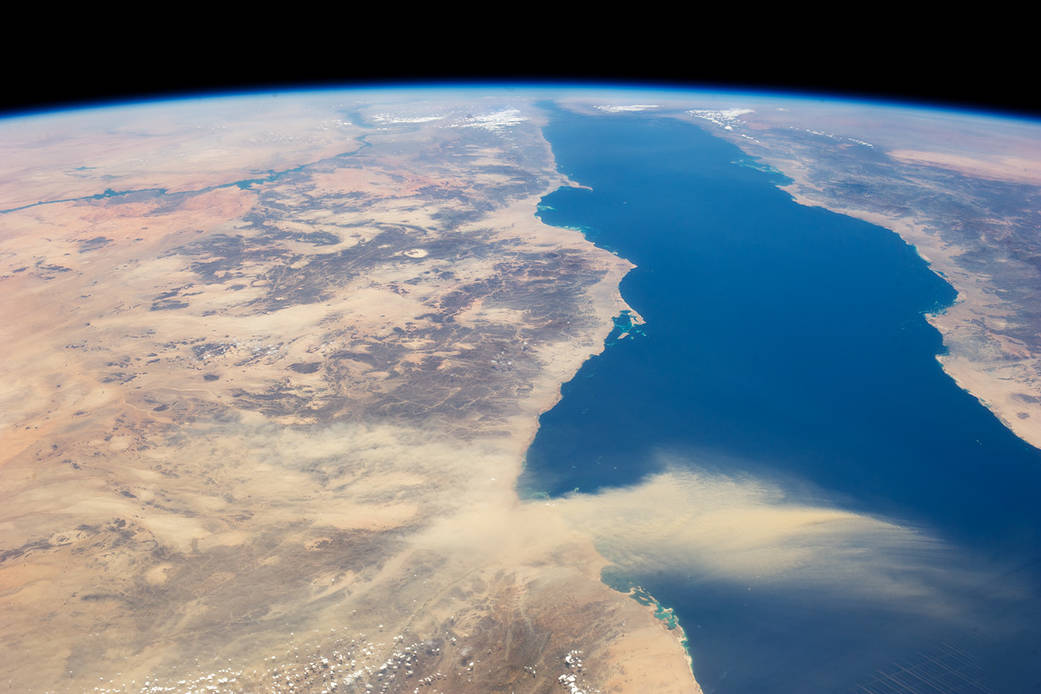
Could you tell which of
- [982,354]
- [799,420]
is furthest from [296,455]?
[982,354]

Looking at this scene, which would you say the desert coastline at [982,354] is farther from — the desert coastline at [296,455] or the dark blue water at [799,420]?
the desert coastline at [296,455]

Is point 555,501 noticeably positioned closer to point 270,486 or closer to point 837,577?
point 837,577

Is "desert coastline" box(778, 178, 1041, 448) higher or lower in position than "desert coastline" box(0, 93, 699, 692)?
higher

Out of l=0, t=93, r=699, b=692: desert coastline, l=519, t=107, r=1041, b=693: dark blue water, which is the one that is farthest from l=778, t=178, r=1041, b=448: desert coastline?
l=0, t=93, r=699, b=692: desert coastline

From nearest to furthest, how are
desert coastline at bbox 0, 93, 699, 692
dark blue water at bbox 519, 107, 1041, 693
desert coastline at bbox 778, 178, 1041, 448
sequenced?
desert coastline at bbox 0, 93, 699, 692
dark blue water at bbox 519, 107, 1041, 693
desert coastline at bbox 778, 178, 1041, 448

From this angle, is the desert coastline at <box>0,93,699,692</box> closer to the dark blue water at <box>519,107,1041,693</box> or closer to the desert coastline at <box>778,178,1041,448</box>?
the dark blue water at <box>519,107,1041,693</box>

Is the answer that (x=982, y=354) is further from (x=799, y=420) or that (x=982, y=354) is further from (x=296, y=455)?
(x=296, y=455)

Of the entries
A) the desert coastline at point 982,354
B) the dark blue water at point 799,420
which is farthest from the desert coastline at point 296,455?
the desert coastline at point 982,354

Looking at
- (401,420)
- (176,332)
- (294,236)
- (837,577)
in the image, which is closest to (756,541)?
(837,577)
